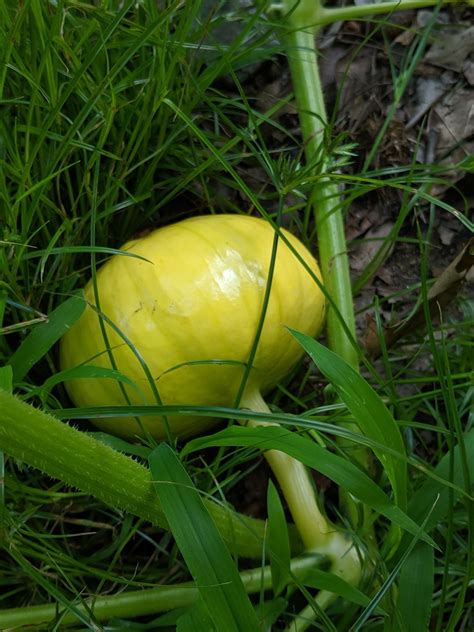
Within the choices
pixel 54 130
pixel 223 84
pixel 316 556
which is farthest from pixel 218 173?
pixel 316 556

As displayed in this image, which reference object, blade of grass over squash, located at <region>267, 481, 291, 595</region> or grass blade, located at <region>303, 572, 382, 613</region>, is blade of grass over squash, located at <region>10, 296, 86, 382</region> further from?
grass blade, located at <region>303, 572, 382, 613</region>

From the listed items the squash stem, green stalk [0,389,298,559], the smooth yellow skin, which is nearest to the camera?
green stalk [0,389,298,559]

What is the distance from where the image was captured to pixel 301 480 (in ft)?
4.35

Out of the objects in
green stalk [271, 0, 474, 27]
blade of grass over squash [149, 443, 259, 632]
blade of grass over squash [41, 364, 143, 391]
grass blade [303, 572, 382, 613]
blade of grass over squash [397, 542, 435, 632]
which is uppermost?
green stalk [271, 0, 474, 27]

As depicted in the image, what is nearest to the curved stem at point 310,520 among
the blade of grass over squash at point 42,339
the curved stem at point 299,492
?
the curved stem at point 299,492

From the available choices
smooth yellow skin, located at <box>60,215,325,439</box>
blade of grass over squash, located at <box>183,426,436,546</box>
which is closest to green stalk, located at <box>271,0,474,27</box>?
smooth yellow skin, located at <box>60,215,325,439</box>

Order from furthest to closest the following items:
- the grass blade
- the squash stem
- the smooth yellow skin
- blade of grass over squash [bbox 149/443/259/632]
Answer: the squash stem
the smooth yellow skin
the grass blade
blade of grass over squash [bbox 149/443/259/632]

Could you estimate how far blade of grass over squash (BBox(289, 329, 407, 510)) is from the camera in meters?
1.03

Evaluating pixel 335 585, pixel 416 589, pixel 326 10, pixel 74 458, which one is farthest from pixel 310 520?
pixel 326 10

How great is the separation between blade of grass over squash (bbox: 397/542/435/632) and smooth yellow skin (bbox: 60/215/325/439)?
42 cm

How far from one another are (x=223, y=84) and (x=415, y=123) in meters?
0.49

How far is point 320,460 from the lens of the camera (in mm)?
1026

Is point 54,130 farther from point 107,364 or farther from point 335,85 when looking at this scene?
point 335,85

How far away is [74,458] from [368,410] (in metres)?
0.43
